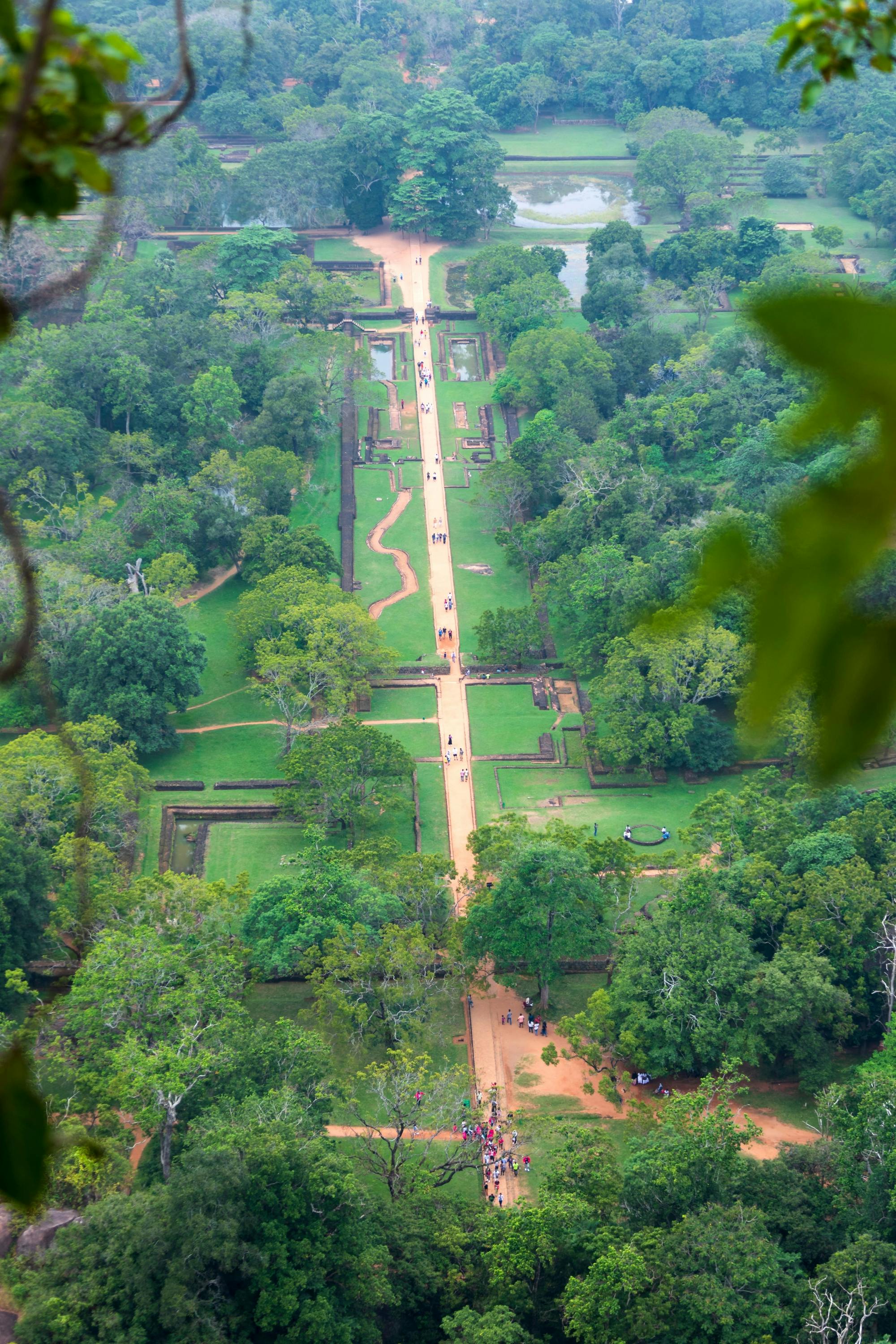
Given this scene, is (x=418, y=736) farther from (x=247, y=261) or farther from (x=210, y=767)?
(x=247, y=261)

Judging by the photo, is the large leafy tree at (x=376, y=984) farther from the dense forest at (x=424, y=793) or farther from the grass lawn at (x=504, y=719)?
the grass lawn at (x=504, y=719)

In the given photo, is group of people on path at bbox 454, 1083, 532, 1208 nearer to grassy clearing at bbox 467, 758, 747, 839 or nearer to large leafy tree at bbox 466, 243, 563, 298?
grassy clearing at bbox 467, 758, 747, 839

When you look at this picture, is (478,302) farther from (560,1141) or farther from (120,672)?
(560,1141)

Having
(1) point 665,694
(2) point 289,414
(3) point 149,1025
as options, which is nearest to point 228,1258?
(3) point 149,1025

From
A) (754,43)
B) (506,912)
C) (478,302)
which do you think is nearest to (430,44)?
(754,43)

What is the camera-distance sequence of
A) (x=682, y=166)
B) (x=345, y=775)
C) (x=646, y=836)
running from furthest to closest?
(x=682, y=166) → (x=646, y=836) → (x=345, y=775)

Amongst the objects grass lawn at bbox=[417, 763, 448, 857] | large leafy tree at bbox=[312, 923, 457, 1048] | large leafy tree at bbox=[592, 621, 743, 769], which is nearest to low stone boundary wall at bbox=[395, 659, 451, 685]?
grass lawn at bbox=[417, 763, 448, 857]

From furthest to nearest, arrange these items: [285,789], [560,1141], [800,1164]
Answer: [285,789]
[560,1141]
[800,1164]
